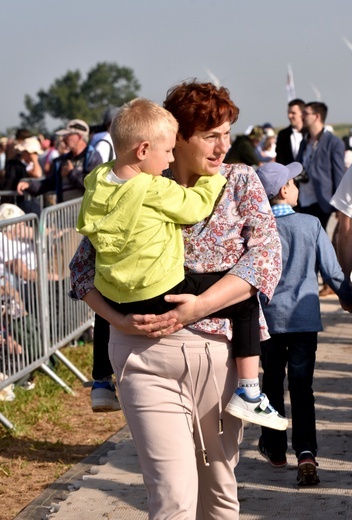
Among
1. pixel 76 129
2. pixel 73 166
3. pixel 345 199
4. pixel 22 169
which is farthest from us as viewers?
pixel 22 169

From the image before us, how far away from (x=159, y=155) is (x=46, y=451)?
3.61 metres

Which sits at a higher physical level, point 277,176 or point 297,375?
point 277,176

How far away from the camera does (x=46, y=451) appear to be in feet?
22.2

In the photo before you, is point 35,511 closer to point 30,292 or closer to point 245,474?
point 245,474

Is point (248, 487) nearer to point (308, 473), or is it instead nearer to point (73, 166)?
point (308, 473)

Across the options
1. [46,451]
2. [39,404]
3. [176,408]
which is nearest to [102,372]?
[176,408]

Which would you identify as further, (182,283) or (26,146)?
(26,146)

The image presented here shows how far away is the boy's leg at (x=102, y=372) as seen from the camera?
420 cm

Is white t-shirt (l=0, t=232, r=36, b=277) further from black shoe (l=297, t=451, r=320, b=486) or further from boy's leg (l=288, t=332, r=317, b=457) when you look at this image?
black shoe (l=297, t=451, r=320, b=486)

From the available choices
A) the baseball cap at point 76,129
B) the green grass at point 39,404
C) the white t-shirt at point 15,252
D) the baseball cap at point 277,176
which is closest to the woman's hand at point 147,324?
the baseball cap at point 277,176

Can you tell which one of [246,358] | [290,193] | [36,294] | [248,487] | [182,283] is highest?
[182,283]

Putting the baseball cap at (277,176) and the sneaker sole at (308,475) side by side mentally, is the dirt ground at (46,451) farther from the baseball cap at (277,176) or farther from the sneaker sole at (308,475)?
the baseball cap at (277,176)

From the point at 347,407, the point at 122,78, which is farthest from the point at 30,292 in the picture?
the point at 122,78

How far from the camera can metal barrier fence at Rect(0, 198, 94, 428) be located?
24.2 ft
